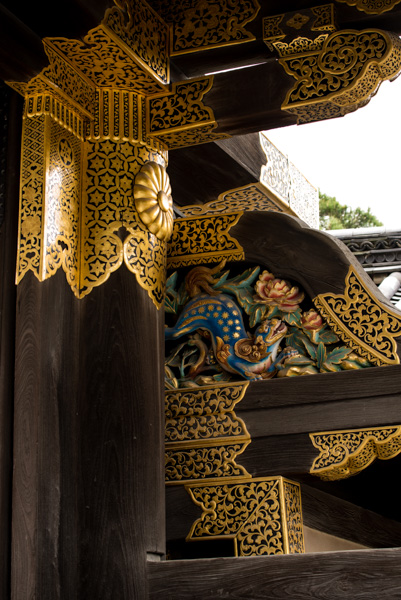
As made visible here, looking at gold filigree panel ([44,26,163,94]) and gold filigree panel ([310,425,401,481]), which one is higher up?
gold filigree panel ([44,26,163,94])

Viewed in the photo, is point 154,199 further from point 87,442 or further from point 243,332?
point 87,442

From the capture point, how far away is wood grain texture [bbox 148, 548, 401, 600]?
128 inches

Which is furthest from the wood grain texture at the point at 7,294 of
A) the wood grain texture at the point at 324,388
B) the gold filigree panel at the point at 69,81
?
the wood grain texture at the point at 324,388

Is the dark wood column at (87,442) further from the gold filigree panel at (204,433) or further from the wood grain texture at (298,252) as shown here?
the wood grain texture at (298,252)

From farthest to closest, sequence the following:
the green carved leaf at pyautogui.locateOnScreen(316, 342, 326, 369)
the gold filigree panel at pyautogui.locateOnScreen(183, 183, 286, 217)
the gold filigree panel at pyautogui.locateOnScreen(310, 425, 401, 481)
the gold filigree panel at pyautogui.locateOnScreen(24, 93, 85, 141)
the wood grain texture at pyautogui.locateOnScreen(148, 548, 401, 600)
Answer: the gold filigree panel at pyautogui.locateOnScreen(183, 183, 286, 217) → the green carved leaf at pyautogui.locateOnScreen(316, 342, 326, 369) → the gold filigree panel at pyautogui.locateOnScreen(310, 425, 401, 481) → the gold filigree panel at pyautogui.locateOnScreen(24, 93, 85, 141) → the wood grain texture at pyautogui.locateOnScreen(148, 548, 401, 600)

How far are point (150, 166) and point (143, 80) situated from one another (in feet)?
1.18

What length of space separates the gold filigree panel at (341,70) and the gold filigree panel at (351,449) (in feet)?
4.39

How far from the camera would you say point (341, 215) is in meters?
22.5

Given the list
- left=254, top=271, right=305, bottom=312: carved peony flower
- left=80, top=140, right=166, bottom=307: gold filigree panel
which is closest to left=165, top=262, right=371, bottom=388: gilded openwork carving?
left=254, top=271, right=305, bottom=312: carved peony flower

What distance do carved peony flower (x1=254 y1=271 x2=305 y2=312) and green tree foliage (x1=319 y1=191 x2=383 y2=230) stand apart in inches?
701

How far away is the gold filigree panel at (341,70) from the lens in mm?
3811

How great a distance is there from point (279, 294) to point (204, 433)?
2.30ft

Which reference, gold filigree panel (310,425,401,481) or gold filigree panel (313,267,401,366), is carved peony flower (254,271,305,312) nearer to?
gold filigree panel (313,267,401,366)

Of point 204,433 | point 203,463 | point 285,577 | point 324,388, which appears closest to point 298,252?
point 324,388
